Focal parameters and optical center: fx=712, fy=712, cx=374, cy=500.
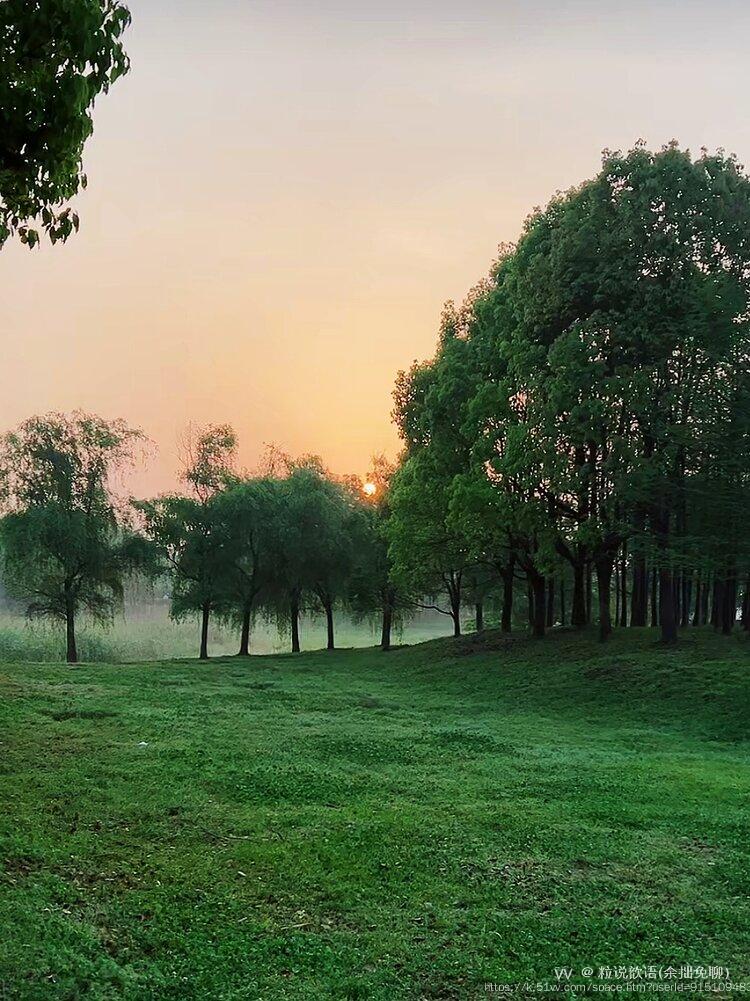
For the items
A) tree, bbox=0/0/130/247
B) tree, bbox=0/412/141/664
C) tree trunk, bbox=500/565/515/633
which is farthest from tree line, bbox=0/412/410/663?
tree, bbox=0/0/130/247

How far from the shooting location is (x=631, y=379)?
1983 centimetres

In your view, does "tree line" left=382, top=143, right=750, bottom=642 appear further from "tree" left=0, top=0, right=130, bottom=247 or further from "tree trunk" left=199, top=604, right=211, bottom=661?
"tree" left=0, top=0, right=130, bottom=247

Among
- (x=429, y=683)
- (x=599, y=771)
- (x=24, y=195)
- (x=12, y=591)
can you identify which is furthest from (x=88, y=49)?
(x=12, y=591)

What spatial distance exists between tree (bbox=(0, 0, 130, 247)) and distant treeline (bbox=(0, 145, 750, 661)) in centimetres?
1659

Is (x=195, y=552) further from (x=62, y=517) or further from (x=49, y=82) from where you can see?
(x=49, y=82)

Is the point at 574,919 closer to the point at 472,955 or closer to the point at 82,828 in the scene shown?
the point at 472,955

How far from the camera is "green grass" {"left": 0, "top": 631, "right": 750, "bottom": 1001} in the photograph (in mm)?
4465

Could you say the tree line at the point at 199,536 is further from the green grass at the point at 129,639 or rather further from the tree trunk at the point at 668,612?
the tree trunk at the point at 668,612

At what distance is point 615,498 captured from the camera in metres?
20.8

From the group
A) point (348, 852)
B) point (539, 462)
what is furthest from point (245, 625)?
point (348, 852)

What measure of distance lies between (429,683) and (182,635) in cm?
4153

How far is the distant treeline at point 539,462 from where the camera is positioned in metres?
19.7

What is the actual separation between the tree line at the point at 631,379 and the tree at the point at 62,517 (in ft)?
51.9

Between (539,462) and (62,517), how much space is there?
760 inches
